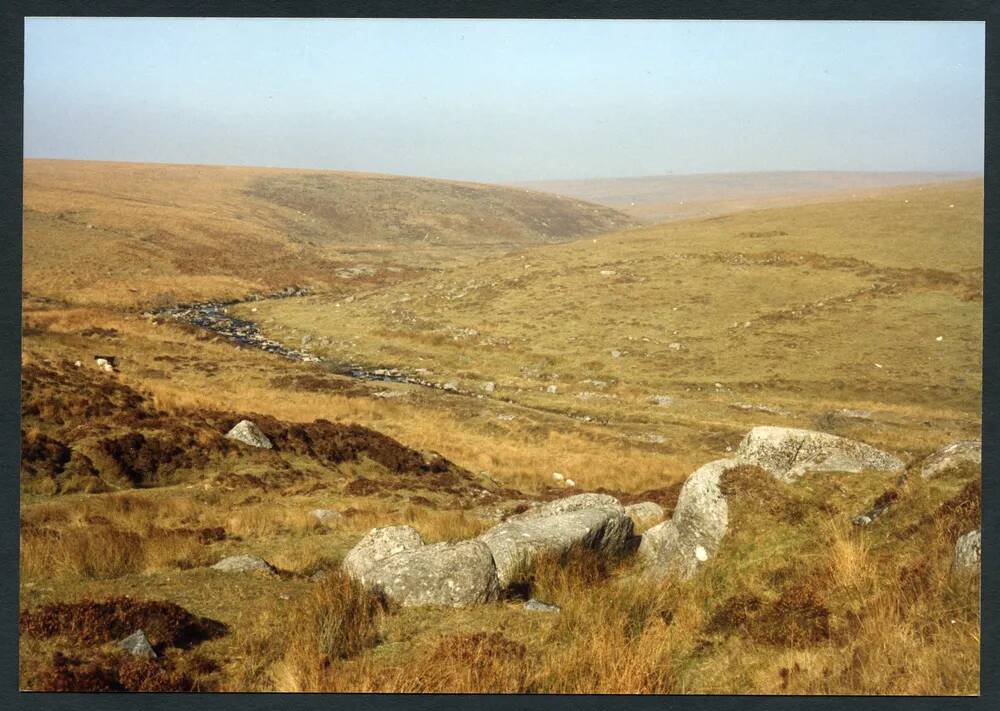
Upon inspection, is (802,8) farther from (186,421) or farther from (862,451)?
(186,421)

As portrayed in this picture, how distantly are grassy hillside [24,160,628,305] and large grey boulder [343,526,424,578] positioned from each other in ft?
176

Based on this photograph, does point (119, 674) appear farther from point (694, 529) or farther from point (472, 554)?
point (694, 529)

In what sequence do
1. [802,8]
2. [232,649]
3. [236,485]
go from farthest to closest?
[236,485] → [802,8] → [232,649]

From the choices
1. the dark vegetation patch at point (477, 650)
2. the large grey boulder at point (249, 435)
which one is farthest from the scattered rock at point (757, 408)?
the dark vegetation patch at point (477, 650)

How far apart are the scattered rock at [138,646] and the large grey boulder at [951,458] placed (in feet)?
32.4

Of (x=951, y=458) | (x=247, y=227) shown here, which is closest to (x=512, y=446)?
(x=951, y=458)

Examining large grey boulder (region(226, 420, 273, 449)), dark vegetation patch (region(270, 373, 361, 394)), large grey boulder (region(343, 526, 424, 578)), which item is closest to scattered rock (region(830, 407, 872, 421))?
dark vegetation patch (region(270, 373, 361, 394))

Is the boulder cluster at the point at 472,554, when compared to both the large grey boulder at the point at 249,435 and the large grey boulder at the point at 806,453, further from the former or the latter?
the large grey boulder at the point at 249,435

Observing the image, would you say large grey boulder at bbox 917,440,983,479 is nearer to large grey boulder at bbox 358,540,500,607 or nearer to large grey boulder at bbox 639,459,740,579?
large grey boulder at bbox 639,459,740,579

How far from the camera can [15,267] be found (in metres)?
10.8

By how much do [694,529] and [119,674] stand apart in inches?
285

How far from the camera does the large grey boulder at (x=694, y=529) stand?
9953mm

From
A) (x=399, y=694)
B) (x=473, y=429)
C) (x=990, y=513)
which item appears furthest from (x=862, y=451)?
(x=473, y=429)

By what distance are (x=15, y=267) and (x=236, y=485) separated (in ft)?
30.2
